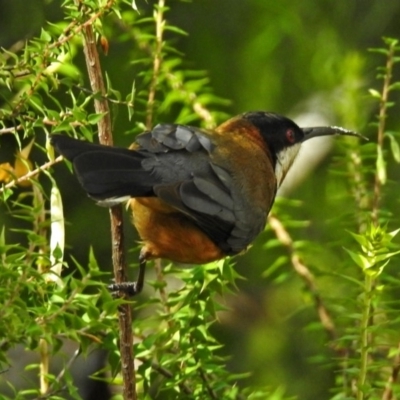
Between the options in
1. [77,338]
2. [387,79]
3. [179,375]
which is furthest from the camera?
[387,79]

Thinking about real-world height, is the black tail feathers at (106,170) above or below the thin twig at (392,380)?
above

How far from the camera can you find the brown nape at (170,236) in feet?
9.27

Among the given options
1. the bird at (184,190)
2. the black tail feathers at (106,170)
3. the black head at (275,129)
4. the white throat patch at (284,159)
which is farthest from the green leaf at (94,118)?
the white throat patch at (284,159)

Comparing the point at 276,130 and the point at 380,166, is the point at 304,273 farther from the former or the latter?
the point at 276,130

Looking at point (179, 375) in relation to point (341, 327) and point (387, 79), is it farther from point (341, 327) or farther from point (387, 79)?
point (387, 79)

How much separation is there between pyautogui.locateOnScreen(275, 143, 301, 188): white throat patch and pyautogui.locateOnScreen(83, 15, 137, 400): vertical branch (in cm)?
145

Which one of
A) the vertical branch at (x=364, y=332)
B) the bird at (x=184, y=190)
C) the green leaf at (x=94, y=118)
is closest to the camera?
the green leaf at (x=94, y=118)

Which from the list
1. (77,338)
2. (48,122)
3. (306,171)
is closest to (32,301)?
(77,338)

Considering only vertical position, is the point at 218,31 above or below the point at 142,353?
above

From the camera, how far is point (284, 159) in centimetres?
378

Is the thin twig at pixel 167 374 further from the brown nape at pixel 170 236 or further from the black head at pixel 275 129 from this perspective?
the black head at pixel 275 129

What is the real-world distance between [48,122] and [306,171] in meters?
2.73

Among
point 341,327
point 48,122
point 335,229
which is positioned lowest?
point 341,327

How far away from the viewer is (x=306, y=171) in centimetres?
462
